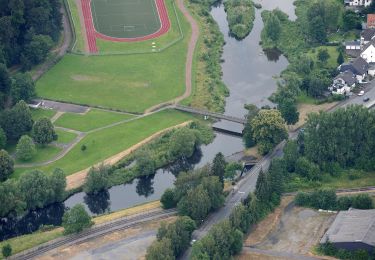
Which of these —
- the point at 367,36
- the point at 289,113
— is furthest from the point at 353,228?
the point at 367,36

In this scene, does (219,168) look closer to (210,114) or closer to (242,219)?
(242,219)

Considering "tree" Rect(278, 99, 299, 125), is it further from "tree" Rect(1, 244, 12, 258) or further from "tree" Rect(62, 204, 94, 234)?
"tree" Rect(1, 244, 12, 258)

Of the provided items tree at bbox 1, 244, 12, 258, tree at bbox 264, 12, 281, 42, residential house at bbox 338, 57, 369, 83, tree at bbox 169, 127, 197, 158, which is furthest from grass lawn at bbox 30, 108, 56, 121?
residential house at bbox 338, 57, 369, 83

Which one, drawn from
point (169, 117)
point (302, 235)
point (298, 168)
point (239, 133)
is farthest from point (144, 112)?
point (302, 235)

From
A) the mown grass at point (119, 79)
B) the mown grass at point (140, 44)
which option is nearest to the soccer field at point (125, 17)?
the mown grass at point (140, 44)

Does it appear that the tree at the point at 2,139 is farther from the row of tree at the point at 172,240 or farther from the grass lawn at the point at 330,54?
the grass lawn at the point at 330,54

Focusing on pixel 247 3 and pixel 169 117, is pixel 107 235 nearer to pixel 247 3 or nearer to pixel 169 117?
pixel 169 117
